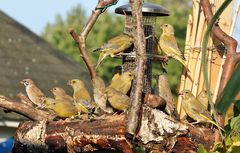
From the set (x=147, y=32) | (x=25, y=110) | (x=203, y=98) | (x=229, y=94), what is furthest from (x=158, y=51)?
(x=229, y=94)

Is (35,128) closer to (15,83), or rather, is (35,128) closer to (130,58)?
(130,58)

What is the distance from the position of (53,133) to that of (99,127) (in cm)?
63

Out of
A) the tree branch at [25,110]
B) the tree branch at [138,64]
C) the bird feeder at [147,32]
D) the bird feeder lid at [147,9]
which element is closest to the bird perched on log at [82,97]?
the bird feeder at [147,32]

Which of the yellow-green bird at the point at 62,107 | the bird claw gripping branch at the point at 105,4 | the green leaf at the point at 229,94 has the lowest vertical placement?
the yellow-green bird at the point at 62,107

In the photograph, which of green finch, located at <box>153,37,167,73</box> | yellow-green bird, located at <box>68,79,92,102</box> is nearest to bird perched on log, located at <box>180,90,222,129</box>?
green finch, located at <box>153,37,167,73</box>

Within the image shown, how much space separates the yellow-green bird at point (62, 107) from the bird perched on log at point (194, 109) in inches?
39.5

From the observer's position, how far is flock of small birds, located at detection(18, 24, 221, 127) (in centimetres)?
A: 585

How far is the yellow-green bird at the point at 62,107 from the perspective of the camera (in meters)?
6.51

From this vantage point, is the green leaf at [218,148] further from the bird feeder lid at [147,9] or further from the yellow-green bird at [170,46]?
the bird feeder lid at [147,9]

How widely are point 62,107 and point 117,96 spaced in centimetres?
106

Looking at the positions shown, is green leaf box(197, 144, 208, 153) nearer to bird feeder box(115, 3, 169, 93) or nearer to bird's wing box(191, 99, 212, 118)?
bird's wing box(191, 99, 212, 118)

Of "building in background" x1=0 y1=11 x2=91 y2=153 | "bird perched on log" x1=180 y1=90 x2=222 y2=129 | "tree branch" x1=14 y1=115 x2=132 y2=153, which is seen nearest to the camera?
"tree branch" x1=14 y1=115 x2=132 y2=153

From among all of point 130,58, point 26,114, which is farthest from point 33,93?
point 26,114

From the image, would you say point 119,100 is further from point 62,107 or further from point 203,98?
point 62,107
